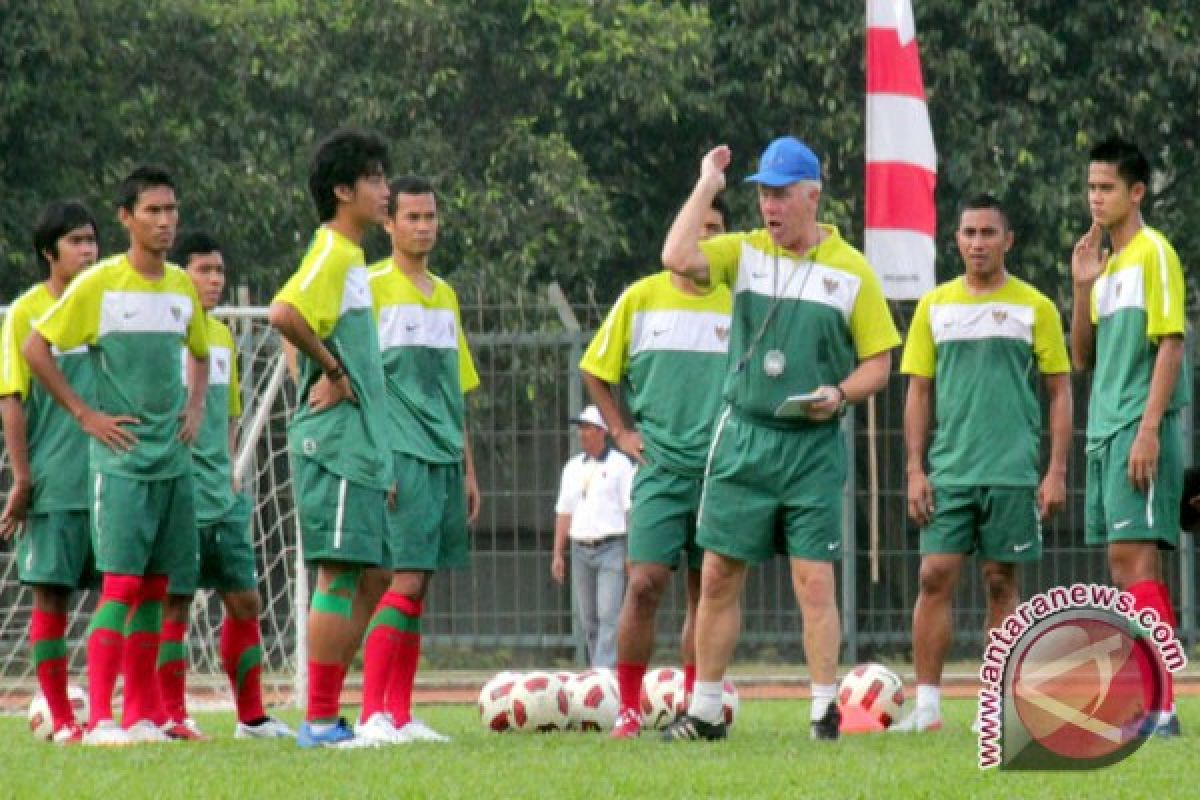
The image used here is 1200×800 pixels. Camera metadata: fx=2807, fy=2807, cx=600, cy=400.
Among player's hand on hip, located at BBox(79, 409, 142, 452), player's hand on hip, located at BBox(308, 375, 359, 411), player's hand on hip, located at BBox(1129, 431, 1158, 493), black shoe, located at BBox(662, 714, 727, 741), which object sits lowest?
black shoe, located at BBox(662, 714, 727, 741)

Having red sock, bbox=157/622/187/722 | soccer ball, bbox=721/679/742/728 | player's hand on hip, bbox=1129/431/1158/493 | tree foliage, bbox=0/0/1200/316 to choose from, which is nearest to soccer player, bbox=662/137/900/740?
soccer ball, bbox=721/679/742/728

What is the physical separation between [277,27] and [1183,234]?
789 cm

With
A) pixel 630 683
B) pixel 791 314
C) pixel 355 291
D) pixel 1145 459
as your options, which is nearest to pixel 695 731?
pixel 630 683

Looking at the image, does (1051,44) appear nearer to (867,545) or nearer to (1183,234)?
(1183,234)

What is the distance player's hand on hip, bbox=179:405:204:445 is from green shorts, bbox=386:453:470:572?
86cm

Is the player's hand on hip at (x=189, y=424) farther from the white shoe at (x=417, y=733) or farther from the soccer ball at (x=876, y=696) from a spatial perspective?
the soccer ball at (x=876, y=696)

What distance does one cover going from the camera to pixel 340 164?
11.4 m

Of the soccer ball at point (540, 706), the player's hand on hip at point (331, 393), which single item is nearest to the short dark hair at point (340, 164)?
the player's hand on hip at point (331, 393)

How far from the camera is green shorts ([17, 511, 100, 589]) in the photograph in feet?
40.7

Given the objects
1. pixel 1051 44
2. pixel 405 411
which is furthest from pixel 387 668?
pixel 1051 44

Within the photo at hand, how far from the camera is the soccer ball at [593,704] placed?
42.2 feet

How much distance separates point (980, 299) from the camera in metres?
12.6

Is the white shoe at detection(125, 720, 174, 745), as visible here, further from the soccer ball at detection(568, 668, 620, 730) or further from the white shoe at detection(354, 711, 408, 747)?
the soccer ball at detection(568, 668, 620, 730)

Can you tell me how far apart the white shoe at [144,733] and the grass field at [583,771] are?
212mm
